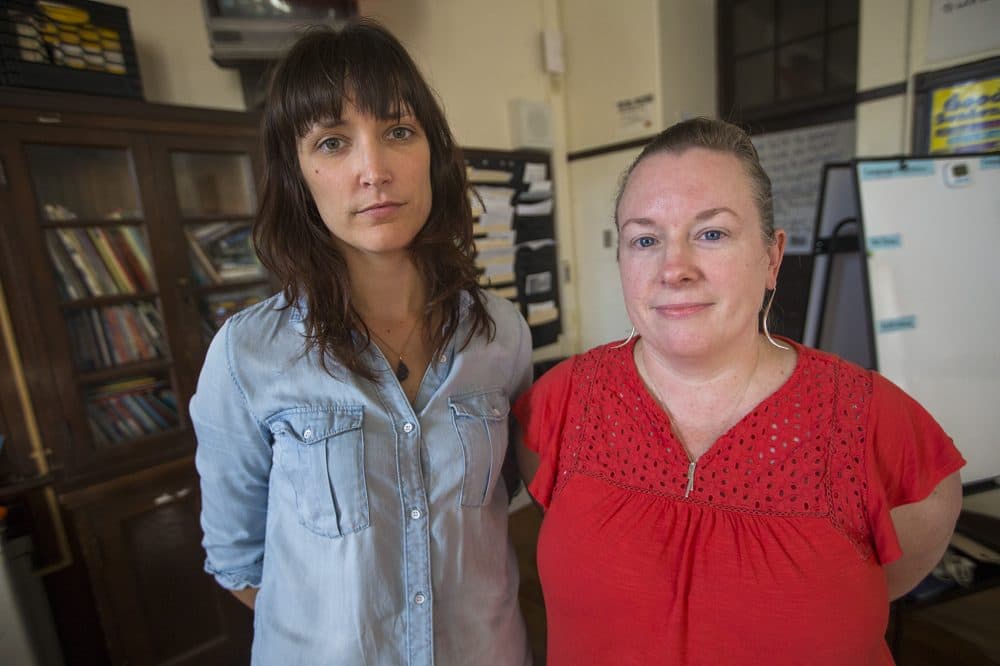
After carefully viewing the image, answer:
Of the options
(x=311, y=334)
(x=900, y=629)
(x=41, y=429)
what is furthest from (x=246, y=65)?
(x=900, y=629)

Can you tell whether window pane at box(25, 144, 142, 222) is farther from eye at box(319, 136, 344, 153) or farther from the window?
the window

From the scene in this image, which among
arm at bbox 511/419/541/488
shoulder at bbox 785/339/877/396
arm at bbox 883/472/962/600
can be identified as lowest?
arm at bbox 883/472/962/600

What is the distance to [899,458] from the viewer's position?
833 mm

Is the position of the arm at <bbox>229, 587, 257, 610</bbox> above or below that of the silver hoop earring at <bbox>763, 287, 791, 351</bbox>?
below

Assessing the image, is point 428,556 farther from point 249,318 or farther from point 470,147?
point 470,147

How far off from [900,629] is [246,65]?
9.24 ft

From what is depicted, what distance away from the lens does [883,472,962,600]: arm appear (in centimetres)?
88

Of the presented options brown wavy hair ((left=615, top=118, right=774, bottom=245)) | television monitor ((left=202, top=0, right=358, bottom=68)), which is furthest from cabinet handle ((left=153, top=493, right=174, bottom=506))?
brown wavy hair ((left=615, top=118, right=774, bottom=245))

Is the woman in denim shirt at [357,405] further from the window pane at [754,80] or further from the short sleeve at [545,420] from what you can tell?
the window pane at [754,80]

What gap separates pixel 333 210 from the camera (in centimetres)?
86

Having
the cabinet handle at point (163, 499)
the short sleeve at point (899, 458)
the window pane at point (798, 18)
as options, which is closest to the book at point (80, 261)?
the cabinet handle at point (163, 499)

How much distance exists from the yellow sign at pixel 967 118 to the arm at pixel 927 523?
1.73 meters

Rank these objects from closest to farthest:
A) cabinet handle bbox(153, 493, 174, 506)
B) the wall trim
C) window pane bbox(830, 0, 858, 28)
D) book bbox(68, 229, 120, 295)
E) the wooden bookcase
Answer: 1. the wooden bookcase
2. book bbox(68, 229, 120, 295)
3. cabinet handle bbox(153, 493, 174, 506)
4. the wall trim
5. window pane bbox(830, 0, 858, 28)

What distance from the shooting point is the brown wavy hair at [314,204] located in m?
0.83
